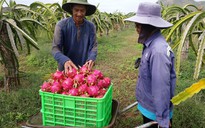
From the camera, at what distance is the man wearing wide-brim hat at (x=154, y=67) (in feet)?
5.74

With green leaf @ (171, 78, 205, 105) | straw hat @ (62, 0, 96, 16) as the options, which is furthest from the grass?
green leaf @ (171, 78, 205, 105)

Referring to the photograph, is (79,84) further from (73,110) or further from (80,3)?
(80,3)

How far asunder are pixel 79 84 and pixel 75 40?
1095mm

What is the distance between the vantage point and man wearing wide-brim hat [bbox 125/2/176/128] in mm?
1749

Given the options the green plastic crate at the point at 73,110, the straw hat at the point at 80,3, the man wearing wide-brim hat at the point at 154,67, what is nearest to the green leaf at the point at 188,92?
the man wearing wide-brim hat at the point at 154,67

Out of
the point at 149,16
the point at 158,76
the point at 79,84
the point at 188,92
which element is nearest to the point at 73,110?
the point at 79,84

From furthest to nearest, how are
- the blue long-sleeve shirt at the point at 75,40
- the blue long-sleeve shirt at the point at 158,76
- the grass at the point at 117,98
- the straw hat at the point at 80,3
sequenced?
the grass at the point at 117,98 < the blue long-sleeve shirt at the point at 75,40 < the straw hat at the point at 80,3 < the blue long-sleeve shirt at the point at 158,76

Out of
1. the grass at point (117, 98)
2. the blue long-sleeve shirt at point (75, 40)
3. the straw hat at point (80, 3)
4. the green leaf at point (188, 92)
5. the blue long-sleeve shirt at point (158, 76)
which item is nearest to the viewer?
the green leaf at point (188, 92)

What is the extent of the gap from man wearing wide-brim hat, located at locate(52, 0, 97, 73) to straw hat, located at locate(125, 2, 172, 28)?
0.86 meters

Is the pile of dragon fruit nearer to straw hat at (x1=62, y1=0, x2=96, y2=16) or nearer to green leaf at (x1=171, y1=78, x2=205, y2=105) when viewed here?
green leaf at (x1=171, y1=78, x2=205, y2=105)

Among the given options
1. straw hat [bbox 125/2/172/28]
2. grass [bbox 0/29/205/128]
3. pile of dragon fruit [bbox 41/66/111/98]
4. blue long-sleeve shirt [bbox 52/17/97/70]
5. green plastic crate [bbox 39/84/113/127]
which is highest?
straw hat [bbox 125/2/172/28]

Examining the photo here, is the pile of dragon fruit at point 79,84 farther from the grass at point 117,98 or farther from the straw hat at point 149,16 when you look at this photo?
the straw hat at point 149,16

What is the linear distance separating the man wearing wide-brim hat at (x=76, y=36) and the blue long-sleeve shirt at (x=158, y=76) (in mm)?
833

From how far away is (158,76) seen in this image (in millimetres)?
1737
